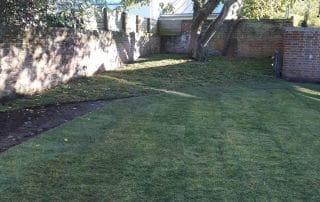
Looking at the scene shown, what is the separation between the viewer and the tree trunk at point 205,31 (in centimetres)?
1394

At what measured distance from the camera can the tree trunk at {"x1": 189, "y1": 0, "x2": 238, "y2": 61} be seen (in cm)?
1394

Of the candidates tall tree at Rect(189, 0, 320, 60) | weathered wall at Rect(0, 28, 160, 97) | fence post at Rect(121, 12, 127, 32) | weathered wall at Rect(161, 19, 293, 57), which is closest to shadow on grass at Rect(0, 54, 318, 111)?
weathered wall at Rect(0, 28, 160, 97)

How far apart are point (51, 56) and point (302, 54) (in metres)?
6.17

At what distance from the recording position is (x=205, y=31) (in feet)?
49.5

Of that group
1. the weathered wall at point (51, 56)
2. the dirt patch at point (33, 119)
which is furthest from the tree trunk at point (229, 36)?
the dirt patch at point (33, 119)

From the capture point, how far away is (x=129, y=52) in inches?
545

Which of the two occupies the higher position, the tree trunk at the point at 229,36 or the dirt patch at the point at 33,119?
the tree trunk at the point at 229,36

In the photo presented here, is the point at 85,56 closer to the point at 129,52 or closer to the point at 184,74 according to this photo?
the point at 184,74

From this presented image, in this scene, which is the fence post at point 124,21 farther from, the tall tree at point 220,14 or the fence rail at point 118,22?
the tall tree at point 220,14

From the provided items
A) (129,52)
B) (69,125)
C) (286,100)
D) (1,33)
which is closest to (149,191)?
(69,125)

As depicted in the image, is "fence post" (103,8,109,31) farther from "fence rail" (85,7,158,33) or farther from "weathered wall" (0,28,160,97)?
"weathered wall" (0,28,160,97)

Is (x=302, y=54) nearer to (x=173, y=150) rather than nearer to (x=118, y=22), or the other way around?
→ (x=118, y=22)

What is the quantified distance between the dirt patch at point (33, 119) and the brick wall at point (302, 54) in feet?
18.2

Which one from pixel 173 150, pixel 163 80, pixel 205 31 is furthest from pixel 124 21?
pixel 173 150
